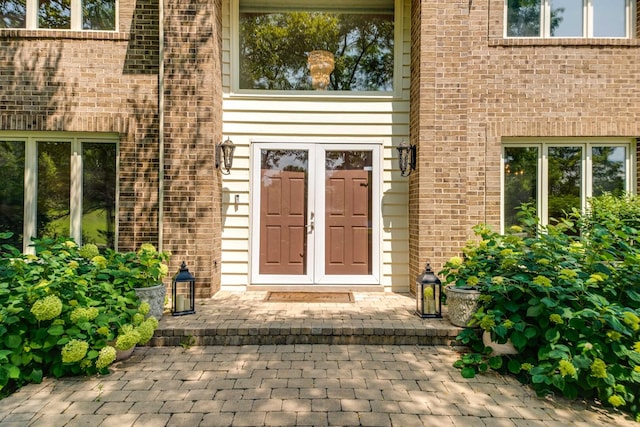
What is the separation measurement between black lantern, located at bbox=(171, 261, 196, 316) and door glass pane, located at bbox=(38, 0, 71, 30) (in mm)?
3817

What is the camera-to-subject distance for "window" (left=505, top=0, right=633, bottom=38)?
193 inches

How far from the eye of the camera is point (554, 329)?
2758mm

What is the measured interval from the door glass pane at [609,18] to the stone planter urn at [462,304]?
4.12 m

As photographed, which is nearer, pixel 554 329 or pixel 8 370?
pixel 8 370

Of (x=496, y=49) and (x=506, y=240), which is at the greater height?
(x=496, y=49)

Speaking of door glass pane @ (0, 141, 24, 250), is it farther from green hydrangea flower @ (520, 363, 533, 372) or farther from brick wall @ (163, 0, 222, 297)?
green hydrangea flower @ (520, 363, 533, 372)

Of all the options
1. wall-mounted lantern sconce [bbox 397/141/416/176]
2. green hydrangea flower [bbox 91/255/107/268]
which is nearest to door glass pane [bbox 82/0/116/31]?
green hydrangea flower [bbox 91/255/107/268]

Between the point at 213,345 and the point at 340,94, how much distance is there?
3647mm

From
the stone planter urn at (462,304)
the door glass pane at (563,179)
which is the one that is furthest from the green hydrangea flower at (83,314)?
the door glass pane at (563,179)

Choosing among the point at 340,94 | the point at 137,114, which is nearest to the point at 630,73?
the point at 340,94

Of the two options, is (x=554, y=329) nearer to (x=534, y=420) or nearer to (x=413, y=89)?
(x=534, y=420)

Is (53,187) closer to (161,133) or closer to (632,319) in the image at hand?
(161,133)

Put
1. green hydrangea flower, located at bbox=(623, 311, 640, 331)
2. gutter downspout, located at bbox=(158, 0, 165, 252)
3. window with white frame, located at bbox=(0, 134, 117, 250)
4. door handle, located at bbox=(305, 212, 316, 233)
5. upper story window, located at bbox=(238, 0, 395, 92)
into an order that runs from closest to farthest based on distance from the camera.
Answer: green hydrangea flower, located at bbox=(623, 311, 640, 331)
gutter downspout, located at bbox=(158, 0, 165, 252)
window with white frame, located at bbox=(0, 134, 117, 250)
door handle, located at bbox=(305, 212, 316, 233)
upper story window, located at bbox=(238, 0, 395, 92)

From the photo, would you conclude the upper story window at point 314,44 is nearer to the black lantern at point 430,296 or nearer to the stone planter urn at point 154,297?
the black lantern at point 430,296
